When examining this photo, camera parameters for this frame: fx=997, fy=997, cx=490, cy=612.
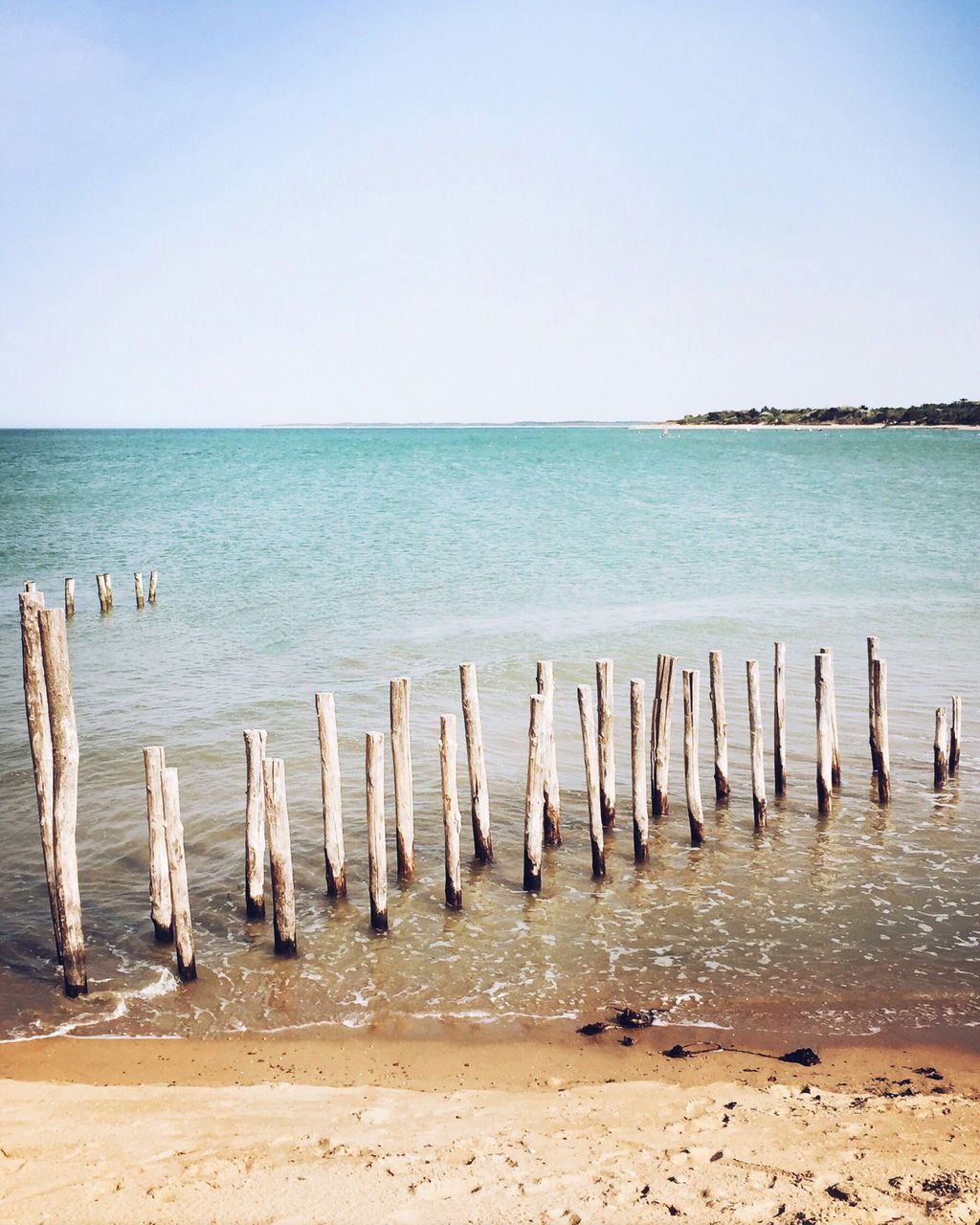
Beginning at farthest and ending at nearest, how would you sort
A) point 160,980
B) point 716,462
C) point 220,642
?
point 716,462, point 220,642, point 160,980

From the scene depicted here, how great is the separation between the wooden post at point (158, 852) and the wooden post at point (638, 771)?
14.4 ft

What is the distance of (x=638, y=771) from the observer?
970 cm

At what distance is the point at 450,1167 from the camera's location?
5344 mm

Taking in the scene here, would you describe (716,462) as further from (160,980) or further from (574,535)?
(160,980)

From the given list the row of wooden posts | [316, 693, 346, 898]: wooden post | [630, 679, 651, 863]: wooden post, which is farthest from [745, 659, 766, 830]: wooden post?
[316, 693, 346, 898]: wooden post

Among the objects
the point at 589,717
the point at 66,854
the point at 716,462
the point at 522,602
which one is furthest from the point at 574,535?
the point at 716,462

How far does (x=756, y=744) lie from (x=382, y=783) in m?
4.18

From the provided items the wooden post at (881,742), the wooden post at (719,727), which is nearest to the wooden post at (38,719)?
the wooden post at (719,727)

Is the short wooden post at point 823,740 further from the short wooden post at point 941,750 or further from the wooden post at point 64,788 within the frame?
the wooden post at point 64,788

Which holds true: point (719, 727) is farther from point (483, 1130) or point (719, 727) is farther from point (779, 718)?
point (483, 1130)

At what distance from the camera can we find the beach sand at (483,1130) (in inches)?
198

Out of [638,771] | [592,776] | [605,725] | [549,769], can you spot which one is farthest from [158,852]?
[638,771]

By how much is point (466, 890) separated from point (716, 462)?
83685 millimetres

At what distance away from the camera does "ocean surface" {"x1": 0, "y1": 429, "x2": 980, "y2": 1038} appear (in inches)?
303
